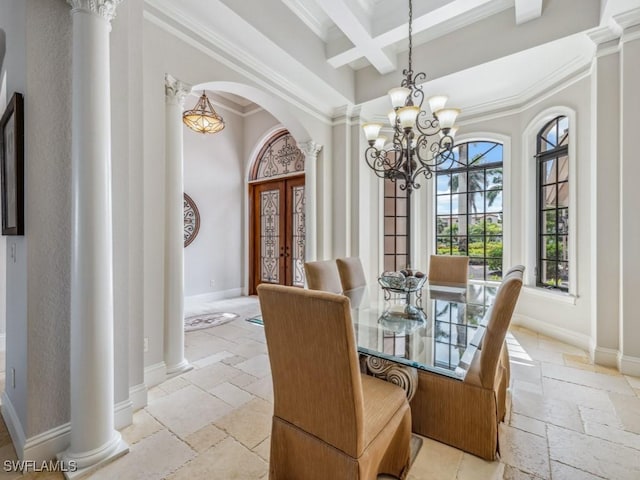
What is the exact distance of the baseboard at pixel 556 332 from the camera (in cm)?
320

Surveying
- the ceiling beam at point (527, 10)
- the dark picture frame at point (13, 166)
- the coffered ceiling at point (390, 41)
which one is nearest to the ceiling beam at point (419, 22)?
the coffered ceiling at point (390, 41)

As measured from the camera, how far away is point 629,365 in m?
2.62

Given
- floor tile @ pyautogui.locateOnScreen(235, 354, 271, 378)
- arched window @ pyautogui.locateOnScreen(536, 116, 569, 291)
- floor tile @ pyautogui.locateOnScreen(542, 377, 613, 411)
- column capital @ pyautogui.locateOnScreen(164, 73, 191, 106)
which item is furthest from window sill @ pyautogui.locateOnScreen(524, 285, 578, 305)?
column capital @ pyautogui.locateOnScreen(164, 73, 191, 106)

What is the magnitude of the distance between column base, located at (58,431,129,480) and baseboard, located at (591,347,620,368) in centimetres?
392

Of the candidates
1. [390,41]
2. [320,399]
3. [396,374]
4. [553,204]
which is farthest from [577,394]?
[390,41]

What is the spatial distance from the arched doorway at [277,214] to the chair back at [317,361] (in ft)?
14.5

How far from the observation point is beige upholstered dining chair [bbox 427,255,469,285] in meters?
3.45

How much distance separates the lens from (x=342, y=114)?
14.6 ft

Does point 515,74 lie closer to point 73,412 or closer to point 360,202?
point 360,202

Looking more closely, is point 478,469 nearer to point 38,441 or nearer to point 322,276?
point 322,276

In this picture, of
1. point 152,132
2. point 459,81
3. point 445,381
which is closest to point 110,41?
point 152,132

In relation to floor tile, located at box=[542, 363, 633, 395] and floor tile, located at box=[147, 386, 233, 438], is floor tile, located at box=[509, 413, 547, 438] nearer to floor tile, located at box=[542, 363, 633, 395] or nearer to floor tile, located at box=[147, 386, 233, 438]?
floor tile, located at box=[542, 363, 633, 395]

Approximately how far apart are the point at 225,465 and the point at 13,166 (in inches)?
78.5

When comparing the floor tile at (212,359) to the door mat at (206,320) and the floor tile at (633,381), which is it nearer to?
the door mat at (206,320)
